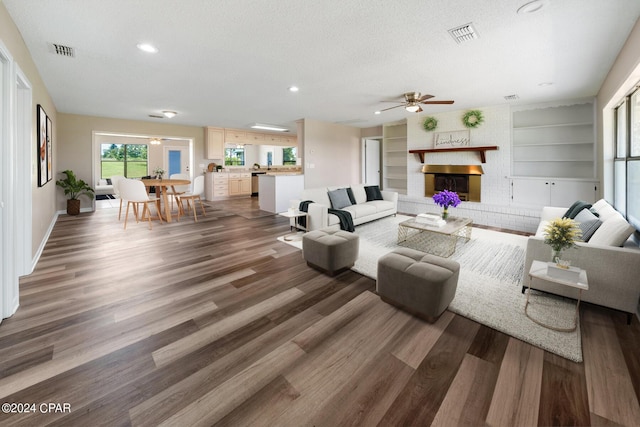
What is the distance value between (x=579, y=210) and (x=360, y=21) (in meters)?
3.37

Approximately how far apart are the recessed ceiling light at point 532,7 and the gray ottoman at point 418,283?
218 centimetres

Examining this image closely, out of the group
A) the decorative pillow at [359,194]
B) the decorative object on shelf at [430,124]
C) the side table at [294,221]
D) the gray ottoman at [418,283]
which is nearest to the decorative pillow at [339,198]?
the decorative pillow at [359,194]

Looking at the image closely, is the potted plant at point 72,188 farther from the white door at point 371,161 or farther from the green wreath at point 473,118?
the green wreath at point 473,118

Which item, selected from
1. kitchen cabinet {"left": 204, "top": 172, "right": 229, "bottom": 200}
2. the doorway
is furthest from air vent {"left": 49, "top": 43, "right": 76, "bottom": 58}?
the doorway

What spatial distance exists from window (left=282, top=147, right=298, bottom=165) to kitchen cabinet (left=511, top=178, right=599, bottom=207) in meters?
8.98

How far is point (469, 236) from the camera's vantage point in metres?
4.64

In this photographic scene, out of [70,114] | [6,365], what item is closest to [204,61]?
[6,365]

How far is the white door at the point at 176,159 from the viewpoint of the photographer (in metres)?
12.7

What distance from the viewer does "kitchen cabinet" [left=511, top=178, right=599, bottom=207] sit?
5.22 meters

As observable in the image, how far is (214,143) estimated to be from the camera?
9.25m

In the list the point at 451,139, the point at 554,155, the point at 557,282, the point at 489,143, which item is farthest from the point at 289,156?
the point at 557,282

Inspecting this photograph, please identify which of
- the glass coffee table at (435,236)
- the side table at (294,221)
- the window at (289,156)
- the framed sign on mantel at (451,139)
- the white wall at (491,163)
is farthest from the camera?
the window at (289,156)

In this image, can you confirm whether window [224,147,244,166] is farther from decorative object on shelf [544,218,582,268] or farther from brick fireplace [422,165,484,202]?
decorative object on shelf [544,218,582,268]

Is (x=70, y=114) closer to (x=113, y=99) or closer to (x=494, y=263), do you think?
(x=113, y=99)
